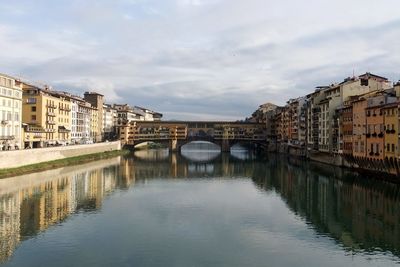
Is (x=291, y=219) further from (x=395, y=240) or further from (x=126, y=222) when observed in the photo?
(x=126, y=222)

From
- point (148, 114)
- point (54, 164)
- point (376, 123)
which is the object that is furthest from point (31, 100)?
point (148, 114)

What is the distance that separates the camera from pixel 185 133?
4208 inches

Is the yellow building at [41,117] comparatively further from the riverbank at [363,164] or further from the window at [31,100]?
the riverbank at [363,164]

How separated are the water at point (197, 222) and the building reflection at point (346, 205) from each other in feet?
0.20

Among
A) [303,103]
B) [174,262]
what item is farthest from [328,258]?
[303,103]

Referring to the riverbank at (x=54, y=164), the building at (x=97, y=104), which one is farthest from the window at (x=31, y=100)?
Answer: the building at (x=97, y=104)

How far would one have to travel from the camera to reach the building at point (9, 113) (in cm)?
5117

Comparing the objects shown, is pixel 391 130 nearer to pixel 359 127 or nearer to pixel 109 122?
pixel 359 127

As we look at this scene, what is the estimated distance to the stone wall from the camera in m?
44.9

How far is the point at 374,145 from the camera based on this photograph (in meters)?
46.6

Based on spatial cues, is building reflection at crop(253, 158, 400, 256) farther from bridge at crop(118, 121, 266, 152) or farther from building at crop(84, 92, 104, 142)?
building at crop(84, 92, 104, 142)

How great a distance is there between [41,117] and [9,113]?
51.1ft

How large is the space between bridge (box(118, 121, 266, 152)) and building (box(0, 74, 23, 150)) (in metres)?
46.4

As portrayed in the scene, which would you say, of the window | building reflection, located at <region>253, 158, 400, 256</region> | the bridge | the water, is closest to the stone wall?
the water
